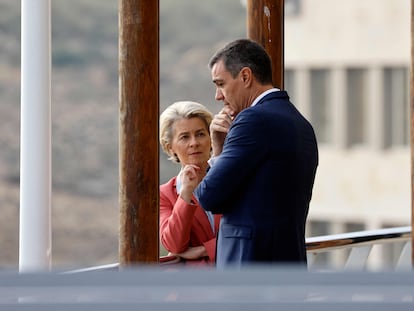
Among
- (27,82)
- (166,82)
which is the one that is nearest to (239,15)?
(166,82)

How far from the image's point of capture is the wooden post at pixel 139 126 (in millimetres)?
4617

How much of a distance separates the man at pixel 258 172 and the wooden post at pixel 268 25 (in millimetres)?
934

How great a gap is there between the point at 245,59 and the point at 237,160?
1.29 ft

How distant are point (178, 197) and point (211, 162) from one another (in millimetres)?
414

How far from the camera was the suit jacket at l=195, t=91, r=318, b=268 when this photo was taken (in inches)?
157

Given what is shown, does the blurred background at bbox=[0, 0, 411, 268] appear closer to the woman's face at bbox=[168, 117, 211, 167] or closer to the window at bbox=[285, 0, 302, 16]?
the window at bbox=[285, 0, 302, 16]

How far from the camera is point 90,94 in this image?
39594 millimetres

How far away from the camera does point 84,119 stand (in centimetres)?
3956

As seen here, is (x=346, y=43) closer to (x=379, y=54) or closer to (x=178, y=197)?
(x=379, y=54)

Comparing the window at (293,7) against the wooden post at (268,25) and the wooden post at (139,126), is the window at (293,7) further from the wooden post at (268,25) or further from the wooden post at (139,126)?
the wooden post at (139,126)

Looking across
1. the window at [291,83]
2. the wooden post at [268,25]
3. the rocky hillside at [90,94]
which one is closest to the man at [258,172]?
the wooden post at [268,25]

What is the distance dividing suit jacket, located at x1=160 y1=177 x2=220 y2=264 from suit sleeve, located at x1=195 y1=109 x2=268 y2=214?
458mm

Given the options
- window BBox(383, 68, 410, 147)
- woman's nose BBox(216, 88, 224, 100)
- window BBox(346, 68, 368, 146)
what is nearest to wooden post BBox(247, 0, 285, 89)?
woman's nose BBox(216, 88, 224, 100)

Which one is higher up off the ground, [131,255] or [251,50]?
[251,50]
